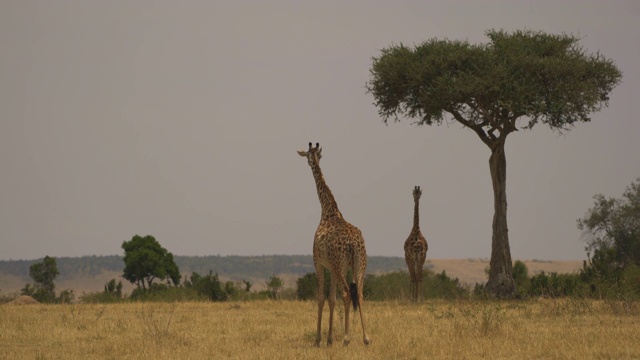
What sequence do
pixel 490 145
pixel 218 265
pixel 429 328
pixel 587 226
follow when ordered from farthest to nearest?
1. pixel 218 265
2. pixel 587 226
3. pixel 490 145
4. pixel 429 328

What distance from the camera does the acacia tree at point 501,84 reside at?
29953mm

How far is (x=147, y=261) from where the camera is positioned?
42656mm

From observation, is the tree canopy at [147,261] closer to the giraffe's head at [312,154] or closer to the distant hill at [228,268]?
the giraffe's head at [312,154]

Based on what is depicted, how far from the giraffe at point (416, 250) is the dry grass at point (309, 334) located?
2414 mm

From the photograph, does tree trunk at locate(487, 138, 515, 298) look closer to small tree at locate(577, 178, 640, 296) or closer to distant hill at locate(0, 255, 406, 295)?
small tree at locate(577, 178, 640, 296)

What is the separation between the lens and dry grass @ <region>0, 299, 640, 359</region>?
15.0m

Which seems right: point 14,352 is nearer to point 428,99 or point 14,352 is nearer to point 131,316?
point 131,316

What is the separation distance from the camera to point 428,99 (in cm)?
3084

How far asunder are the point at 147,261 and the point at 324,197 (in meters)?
27.2

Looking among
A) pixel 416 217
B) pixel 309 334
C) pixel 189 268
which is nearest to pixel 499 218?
pixel 416 217

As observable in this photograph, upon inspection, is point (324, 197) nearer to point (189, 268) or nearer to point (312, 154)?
point (312, 154)

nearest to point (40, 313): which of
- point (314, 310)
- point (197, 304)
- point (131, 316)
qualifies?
point (131, 316)

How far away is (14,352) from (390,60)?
18.7 meters

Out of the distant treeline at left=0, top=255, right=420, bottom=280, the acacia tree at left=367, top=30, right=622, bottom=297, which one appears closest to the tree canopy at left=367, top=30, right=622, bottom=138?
the acacia tree at left=367, top=30, right=622, bottom=297
